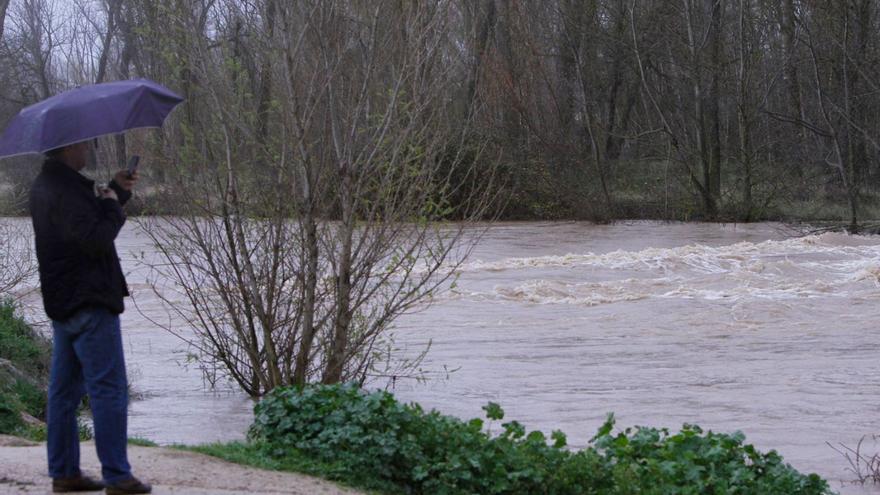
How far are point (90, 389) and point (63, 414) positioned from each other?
11.0 inches

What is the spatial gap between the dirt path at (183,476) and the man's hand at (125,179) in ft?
5.07

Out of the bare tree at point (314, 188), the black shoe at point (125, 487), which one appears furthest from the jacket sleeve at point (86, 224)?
the bare tree at point (314, 188)

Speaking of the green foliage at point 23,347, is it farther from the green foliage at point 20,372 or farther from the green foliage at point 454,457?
the green foliage at point 454,457

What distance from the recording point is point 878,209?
35188 millimetres

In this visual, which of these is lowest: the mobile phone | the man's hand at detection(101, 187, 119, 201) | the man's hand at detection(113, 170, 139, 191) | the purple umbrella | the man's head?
the man's hand at detection(101, 187, 119, 201)

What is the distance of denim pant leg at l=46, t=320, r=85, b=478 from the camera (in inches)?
227

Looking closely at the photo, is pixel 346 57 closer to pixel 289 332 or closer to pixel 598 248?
pixel 289 332

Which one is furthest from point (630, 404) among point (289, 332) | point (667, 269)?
point (667, 269)

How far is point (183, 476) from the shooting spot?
20.5ft

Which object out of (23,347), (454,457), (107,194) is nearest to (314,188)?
(454,457)

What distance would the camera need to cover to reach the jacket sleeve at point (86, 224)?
218 inches

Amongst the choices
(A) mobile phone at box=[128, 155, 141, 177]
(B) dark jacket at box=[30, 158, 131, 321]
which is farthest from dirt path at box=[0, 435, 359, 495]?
(A) mobile phone at box=[128, 155, 141, 177]

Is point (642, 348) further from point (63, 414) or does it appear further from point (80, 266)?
point (80, 266)

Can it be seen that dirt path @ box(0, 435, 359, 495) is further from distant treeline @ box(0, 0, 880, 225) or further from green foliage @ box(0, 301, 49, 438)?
distant treeline @ box(0, 0, 880, 225)
